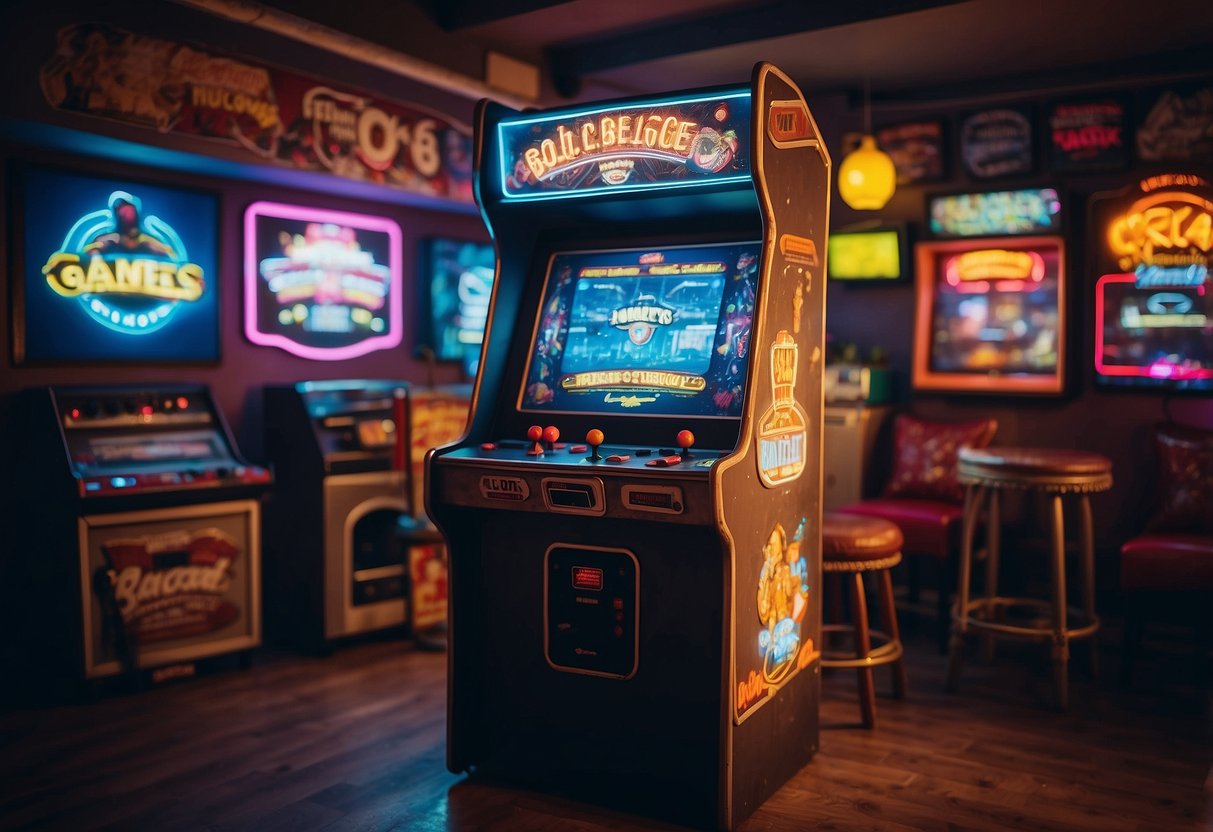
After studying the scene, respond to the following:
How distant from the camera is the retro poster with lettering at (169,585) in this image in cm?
400

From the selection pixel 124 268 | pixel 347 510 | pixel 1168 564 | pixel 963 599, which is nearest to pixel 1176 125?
pixel 1168 564

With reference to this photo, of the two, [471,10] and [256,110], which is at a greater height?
[471,10]

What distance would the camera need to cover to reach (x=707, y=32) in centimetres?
521

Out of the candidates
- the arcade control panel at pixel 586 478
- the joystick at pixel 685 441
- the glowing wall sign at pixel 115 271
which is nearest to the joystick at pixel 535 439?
the arcade control panel at pixel 586 478

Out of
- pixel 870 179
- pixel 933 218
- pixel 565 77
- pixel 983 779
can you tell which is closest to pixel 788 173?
pixel 983 779

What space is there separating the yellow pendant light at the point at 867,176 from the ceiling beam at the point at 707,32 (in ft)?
2.56

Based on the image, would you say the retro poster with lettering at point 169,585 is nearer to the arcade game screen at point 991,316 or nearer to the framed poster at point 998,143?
the arcade game screen at point 991,316

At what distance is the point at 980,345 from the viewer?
5.61 meters

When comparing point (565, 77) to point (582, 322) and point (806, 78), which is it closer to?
point (806, 78)

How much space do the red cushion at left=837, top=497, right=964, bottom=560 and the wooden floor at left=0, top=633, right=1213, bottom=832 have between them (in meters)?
0.65

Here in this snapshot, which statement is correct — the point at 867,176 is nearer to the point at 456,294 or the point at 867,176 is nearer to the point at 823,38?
the point at 823,38

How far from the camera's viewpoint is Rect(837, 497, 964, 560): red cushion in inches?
192

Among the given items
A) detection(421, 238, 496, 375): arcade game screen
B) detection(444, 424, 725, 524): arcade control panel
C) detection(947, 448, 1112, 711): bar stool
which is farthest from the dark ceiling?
detection(444, 424, 725, 524): arcade control panel

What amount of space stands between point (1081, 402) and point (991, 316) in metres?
0.64
